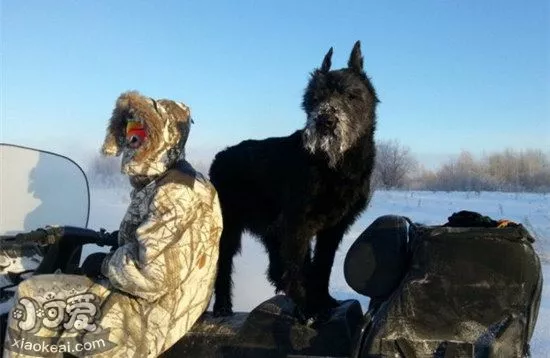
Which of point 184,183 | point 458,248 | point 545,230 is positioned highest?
point 184,183

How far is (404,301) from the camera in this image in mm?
2449

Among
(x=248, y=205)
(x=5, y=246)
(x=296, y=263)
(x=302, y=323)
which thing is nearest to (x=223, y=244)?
(x=248, y=205)

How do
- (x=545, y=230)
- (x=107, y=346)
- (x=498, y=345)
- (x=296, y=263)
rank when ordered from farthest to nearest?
(x=545, y=230) → (x=296, y=263) → (x=107, y=346) → (x=498, y=345)

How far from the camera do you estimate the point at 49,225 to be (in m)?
3.51

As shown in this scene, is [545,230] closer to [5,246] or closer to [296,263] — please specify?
[296,263]

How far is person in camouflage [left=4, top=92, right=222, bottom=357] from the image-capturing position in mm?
2762

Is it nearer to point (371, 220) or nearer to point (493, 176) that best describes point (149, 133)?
point (371, 220)

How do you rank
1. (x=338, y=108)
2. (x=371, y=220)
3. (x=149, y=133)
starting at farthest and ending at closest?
(x=371, y=220) < (x=338, y=108) < (x=149, y=133)

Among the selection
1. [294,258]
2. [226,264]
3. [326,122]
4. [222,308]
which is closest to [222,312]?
[222,308]

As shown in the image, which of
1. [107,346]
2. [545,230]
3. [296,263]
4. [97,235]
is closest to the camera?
[107,346]

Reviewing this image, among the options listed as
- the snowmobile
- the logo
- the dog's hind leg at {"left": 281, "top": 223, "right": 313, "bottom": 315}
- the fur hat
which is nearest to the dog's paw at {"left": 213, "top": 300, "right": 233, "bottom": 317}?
the snowmobile

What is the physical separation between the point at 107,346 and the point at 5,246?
0.95 metres

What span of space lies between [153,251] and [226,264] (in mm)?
1015

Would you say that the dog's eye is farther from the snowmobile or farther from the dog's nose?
the snowmobile
